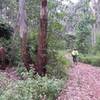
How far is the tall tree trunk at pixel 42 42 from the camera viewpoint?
10266 mm

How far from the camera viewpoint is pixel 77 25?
31.4 meters

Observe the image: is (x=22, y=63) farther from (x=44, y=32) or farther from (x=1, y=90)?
(x=1, y=90)

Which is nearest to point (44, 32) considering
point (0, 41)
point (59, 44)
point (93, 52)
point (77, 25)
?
point (59, 44)

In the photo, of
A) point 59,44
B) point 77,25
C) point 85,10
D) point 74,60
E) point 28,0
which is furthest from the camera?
point 85,10

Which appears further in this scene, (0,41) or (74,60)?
(74,60)

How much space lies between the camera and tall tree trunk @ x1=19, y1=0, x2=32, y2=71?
10883mm

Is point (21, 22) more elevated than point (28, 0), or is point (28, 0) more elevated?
point (28, 0)

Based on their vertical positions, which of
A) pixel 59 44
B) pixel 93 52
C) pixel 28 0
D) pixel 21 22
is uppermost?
pixel 28 0

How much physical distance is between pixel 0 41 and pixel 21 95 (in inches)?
266

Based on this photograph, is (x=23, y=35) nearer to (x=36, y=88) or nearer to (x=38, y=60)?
(x=38, y=60)

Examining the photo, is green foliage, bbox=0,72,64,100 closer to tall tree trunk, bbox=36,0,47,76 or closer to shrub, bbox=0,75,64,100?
shrub, bbox=0,75,64,100

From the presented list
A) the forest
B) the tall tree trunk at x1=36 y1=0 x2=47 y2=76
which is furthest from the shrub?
the tall tree trunk at x1=36 y1=0 x2=47 y2=76

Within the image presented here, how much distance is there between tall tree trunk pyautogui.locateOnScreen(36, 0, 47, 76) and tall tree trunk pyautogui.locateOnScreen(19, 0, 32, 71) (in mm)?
598

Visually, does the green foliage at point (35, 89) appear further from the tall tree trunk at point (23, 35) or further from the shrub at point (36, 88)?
the tall tree trunk at point (23, 35)
